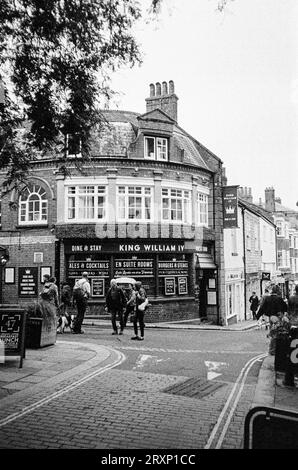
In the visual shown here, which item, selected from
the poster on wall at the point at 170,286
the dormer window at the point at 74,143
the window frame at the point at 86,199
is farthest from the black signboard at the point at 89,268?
the dormer window at the point at 74,143

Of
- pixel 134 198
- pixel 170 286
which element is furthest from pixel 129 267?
pixel 134 198

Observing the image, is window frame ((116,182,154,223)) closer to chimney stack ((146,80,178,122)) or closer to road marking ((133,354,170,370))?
chimney stack ((146,80,178,122))

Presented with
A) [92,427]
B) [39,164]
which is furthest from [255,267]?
[92,427]

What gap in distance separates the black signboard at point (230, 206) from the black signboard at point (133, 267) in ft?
19.2

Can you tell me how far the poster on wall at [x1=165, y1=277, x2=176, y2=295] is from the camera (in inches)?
877

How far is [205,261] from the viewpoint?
79.6 ft

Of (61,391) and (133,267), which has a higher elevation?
(133,267)

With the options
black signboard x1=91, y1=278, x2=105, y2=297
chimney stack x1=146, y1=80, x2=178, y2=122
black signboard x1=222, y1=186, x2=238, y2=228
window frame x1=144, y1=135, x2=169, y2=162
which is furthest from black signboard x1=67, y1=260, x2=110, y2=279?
chimney stack x1=146, y1=80, x2=178, y2=122

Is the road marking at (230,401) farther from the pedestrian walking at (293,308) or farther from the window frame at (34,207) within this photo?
the window frame at (34,207)

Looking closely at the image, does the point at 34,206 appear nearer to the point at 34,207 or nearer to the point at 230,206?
the point at 34,207

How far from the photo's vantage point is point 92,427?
17.9 ft

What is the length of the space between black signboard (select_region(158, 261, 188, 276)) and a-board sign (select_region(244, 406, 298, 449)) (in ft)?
62.6

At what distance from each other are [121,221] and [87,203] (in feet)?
6.37
